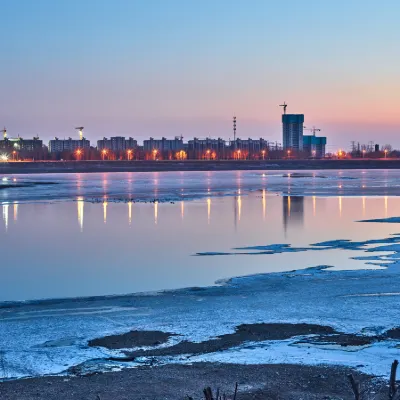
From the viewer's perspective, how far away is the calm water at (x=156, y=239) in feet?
42.1

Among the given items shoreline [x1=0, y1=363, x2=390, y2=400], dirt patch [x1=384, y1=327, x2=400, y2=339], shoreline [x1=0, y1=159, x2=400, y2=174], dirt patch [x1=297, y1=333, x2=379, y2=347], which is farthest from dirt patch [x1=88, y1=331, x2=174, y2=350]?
shoreline [x1=0, y1=159, x2=400, y2=174]

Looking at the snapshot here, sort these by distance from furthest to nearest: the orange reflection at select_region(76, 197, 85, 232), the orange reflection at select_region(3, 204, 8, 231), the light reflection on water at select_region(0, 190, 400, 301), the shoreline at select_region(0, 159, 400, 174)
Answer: the shoreline at select_region(0, 159, 400, 174), the orange reflection at select_region(76, 197, 85, 232), the orange reflection at select_region(3, 204, 8, 231), the light reflection on water at select_region(0, 190, 400, 301)

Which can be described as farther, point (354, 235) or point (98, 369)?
point (354, 235)

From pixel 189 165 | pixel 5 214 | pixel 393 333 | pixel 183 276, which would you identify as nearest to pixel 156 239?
Answer: pixel 183 276

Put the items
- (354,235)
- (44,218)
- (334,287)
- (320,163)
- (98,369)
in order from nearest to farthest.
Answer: (98,369) → (334,287) → (354,235) → (44,218) → (320,163)

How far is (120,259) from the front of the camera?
15.4 m

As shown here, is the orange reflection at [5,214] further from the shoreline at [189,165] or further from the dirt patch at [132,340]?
the shoreline at [189,165]

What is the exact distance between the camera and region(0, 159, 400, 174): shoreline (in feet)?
403

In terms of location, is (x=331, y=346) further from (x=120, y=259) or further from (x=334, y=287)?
(x=120, y=259)

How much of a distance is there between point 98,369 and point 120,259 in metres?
8.18

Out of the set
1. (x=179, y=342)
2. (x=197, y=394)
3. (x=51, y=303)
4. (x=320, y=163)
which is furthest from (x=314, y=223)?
(x=320, y=163)

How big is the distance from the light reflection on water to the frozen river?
36 mm

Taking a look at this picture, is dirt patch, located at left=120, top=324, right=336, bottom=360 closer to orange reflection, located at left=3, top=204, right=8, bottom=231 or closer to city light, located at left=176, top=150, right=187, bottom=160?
orange reflection, located at left=3, top=204, right=8, bottom=231

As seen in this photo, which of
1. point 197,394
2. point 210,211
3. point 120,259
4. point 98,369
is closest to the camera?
point 197,394
